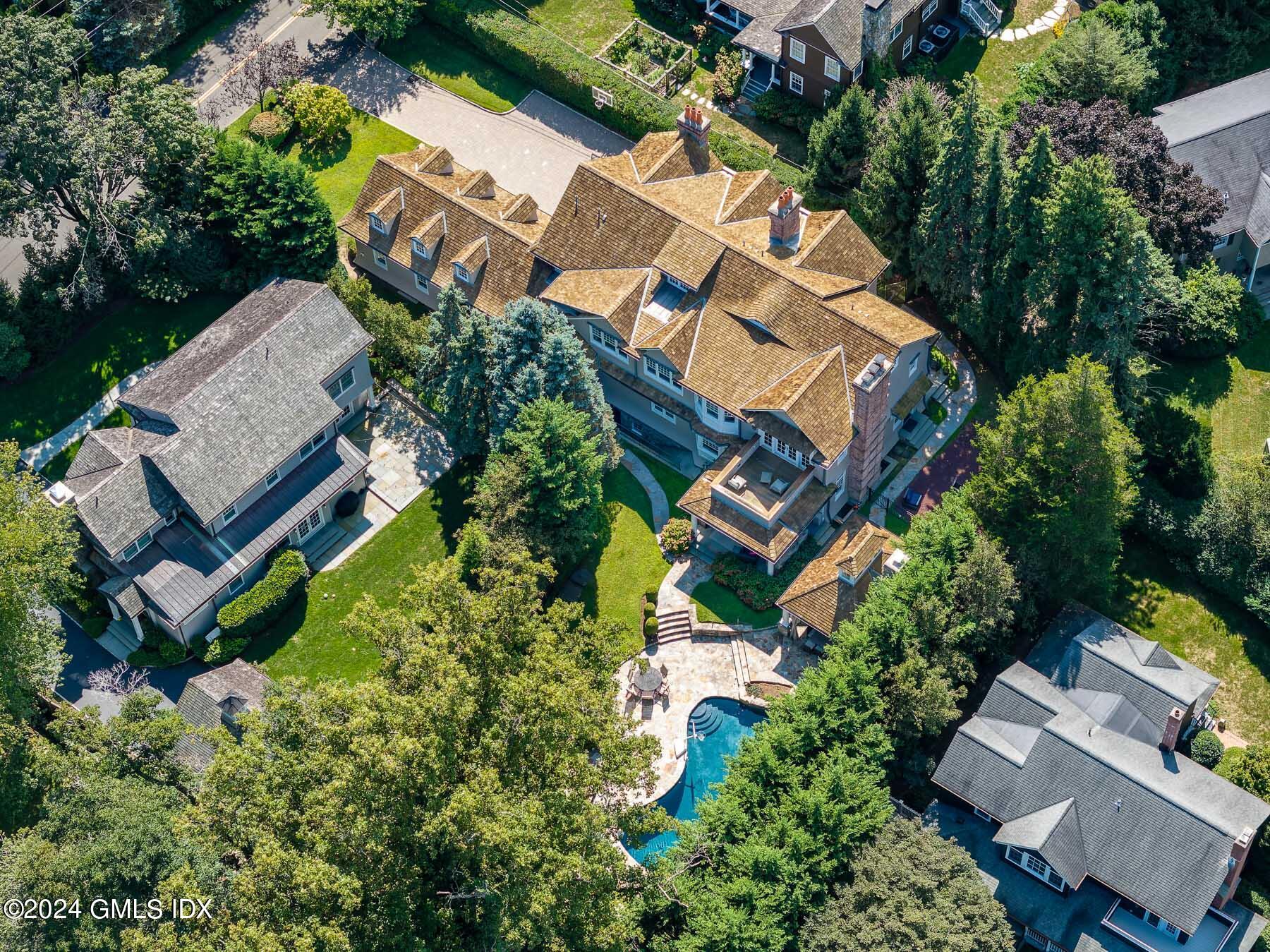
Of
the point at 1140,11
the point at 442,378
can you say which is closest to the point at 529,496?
the point at 442,378

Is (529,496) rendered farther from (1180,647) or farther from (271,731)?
(1180,647)

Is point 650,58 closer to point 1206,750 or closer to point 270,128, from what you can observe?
point 270,128

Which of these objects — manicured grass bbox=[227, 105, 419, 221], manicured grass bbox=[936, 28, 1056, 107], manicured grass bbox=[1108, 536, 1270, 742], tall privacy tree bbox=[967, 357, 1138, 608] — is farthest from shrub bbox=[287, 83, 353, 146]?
manicured grass bbox=[1108, 536, 1270, 742]

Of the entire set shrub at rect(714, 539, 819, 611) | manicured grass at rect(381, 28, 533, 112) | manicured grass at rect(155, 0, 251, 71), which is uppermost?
manicured grass at rect(381, 28, 533, 112)

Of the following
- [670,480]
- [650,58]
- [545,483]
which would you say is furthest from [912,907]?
[650,58]

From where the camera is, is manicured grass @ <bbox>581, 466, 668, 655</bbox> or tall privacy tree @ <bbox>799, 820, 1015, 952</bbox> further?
manicured grass @ <bbox>581, 466, 668, 655</bbox>

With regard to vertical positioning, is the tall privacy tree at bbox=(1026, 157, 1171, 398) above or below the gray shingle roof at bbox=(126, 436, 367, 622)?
above

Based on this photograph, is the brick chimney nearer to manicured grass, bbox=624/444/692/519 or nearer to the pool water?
the pool water
